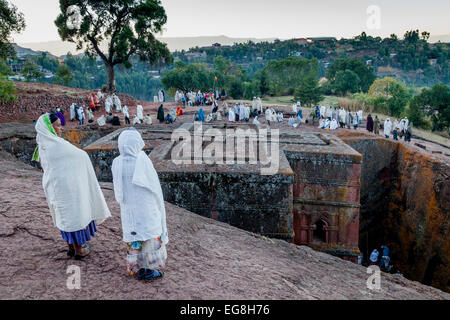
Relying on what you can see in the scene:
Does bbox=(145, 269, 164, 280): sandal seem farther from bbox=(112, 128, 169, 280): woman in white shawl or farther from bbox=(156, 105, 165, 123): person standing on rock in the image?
bbox=(156, 105, 165, 123): person standing on rock

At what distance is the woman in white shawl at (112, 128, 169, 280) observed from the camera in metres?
3.10

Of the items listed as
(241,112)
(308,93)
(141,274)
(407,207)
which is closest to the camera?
(141,274)

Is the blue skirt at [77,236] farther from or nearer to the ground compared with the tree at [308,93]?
nearer to the ground

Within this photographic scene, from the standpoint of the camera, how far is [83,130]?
13281 millimetres

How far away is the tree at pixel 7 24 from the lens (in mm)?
18109

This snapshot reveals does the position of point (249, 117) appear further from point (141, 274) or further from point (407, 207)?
point (141, 274)

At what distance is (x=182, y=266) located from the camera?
374 cm

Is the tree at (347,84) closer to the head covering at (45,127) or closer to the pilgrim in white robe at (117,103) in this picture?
the pilgrim in white robe at (117,103)

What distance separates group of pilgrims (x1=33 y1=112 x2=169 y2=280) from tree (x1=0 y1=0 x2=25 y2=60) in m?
19.7

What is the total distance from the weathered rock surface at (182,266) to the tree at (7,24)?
17.3 meters

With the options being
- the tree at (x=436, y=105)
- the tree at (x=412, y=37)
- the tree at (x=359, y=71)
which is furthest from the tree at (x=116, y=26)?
the tree at (x=412, y=37)

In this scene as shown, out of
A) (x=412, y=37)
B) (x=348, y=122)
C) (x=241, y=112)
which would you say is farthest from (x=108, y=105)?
(x=412, y=37)

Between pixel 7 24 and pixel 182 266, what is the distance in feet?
69.3

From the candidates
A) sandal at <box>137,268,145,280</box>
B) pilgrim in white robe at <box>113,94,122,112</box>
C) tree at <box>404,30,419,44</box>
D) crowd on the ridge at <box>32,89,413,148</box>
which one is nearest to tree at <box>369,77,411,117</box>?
crowd on the ridge at <box>32,89,413,148</box>
